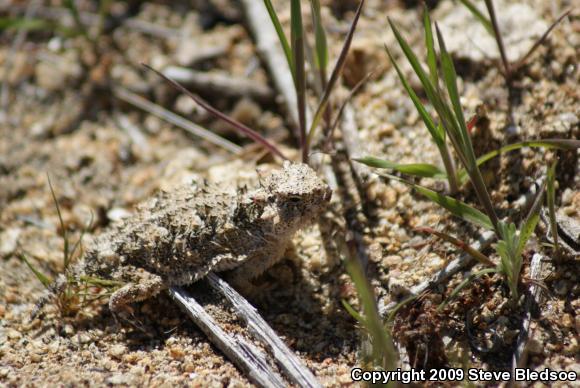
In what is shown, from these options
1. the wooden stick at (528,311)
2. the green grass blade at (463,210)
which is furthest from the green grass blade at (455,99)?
the wooden stick at (528,311)

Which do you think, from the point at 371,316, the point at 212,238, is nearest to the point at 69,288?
the point at 212,238

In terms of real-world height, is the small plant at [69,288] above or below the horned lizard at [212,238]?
below

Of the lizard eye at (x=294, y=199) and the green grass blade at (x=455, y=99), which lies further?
the lizard eye at (x=294, y=199)

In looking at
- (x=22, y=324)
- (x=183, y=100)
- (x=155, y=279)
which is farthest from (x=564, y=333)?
(x=183, y=100)

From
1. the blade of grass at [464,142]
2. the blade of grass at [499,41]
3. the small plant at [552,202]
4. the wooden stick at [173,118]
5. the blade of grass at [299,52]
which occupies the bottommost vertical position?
the small plant at [552,202]

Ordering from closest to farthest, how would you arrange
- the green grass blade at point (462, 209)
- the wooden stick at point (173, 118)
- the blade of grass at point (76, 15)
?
the green grass blade at point (462, 209) → the wooden stick at point (173, 118) → the blade of grass at point (76, 15)

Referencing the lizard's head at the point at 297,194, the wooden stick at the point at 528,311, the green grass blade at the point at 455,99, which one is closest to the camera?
the wooden stick at the point at 528,311

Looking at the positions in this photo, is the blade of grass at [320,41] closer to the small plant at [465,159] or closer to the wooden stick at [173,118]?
the small plant at [465,159]

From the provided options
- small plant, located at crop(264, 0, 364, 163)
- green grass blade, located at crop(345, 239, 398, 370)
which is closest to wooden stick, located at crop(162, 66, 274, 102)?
small plant, located at crop(264, 0, 364, 163)
